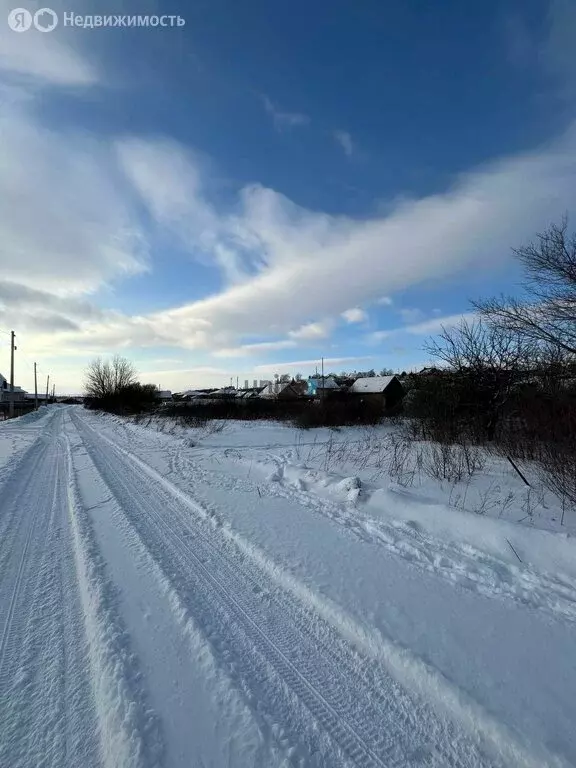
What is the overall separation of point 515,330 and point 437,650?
1327cm

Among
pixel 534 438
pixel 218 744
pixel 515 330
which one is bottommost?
pixel 218 744

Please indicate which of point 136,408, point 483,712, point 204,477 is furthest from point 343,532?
point 136,408

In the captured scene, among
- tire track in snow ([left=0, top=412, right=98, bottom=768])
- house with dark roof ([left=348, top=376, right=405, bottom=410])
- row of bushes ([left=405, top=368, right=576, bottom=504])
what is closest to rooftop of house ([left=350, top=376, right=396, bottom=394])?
house with dark roof ([left=348, top=376, right=405, bottom=410])

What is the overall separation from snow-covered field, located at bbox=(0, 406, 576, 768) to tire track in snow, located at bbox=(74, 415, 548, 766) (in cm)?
1

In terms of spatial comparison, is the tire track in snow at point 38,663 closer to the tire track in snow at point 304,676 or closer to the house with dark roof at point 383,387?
the tire track in snow at point 304,676

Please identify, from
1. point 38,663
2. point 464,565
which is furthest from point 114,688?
point 464,565

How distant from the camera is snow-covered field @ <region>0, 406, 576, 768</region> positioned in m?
2.22

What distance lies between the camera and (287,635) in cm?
316

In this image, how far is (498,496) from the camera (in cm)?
703

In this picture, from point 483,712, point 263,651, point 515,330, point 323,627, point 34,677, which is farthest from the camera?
point 515,330

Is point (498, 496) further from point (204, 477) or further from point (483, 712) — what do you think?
point (204, 477)

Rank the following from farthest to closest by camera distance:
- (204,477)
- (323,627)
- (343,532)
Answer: (204,477) → (343,532) → (323,627)

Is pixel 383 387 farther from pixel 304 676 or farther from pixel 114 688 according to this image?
pixel 114 688

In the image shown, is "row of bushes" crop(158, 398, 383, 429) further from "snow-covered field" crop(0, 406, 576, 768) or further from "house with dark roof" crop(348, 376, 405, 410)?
"snow-covered field" crop(0, 406, 576, 768)
